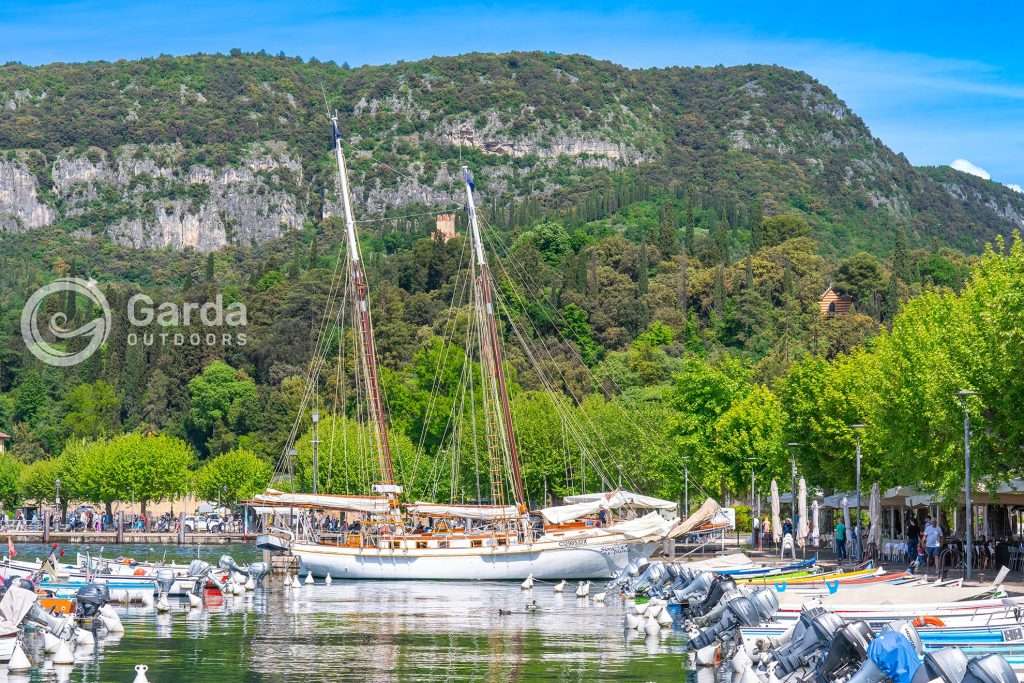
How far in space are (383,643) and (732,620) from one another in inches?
431

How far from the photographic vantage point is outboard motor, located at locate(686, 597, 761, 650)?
35.8 metres

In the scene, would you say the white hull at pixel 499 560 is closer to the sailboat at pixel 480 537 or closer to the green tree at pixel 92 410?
the sailboat at pixel 480 537

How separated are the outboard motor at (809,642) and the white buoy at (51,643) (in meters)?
18.2

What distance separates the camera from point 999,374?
47.4 metres

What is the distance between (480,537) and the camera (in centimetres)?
7212

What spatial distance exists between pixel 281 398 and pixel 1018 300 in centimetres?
11886

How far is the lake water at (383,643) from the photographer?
3612cm

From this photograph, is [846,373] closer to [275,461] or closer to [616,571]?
[616,571]

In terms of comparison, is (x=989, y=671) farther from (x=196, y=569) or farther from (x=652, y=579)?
(x=196, y=569)

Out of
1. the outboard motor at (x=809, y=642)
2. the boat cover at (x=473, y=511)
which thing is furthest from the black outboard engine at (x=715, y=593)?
the boat cover at (x=473, y=511)

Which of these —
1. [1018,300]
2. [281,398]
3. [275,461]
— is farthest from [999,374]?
[281,398]

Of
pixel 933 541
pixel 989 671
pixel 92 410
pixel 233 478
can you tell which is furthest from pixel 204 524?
pixel 989 671

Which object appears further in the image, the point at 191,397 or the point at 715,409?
the point at 191,397

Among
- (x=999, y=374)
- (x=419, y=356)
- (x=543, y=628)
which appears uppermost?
(x=419, y=356)
